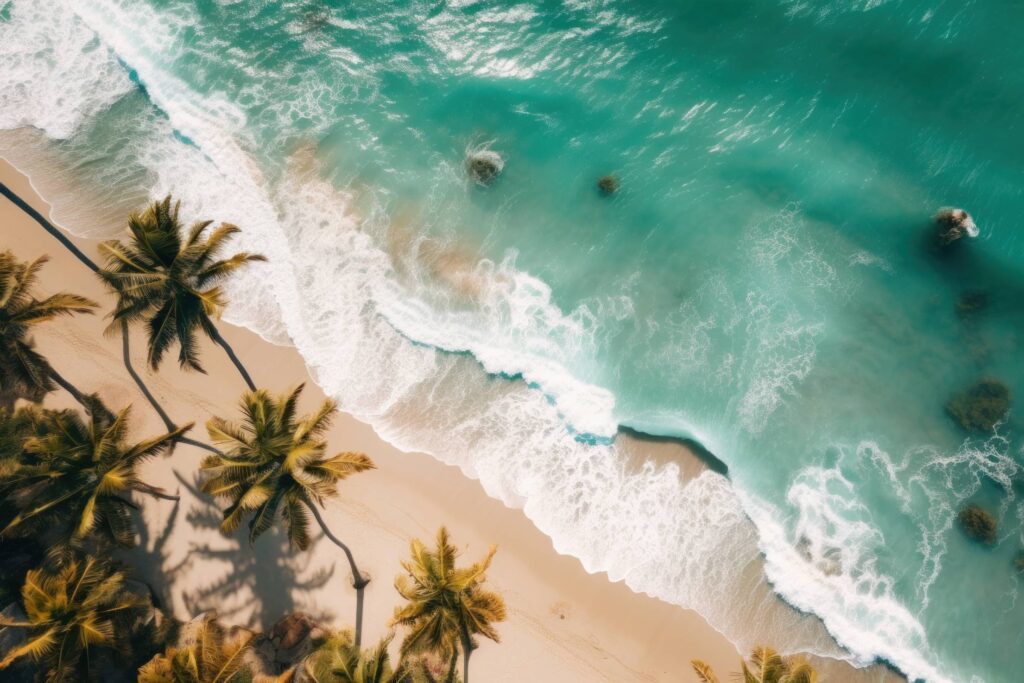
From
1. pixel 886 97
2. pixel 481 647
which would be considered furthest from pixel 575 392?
pixel 886 97

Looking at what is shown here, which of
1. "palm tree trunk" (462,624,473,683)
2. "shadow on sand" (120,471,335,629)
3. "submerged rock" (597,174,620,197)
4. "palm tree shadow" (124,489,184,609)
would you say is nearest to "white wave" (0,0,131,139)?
"palm tree shadow" (124,489,184,609)

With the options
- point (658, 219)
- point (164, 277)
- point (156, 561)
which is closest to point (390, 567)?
point (156, 561)

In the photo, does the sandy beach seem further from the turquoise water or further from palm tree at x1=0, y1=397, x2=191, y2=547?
palm tree at x1=0, y1=397, x2=191, y2=547

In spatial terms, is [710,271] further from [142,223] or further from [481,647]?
[142,223]

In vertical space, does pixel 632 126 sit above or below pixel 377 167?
above

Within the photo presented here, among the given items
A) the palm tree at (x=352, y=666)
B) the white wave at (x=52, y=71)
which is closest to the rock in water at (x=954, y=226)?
the palm tree at (x=352, y=666)
